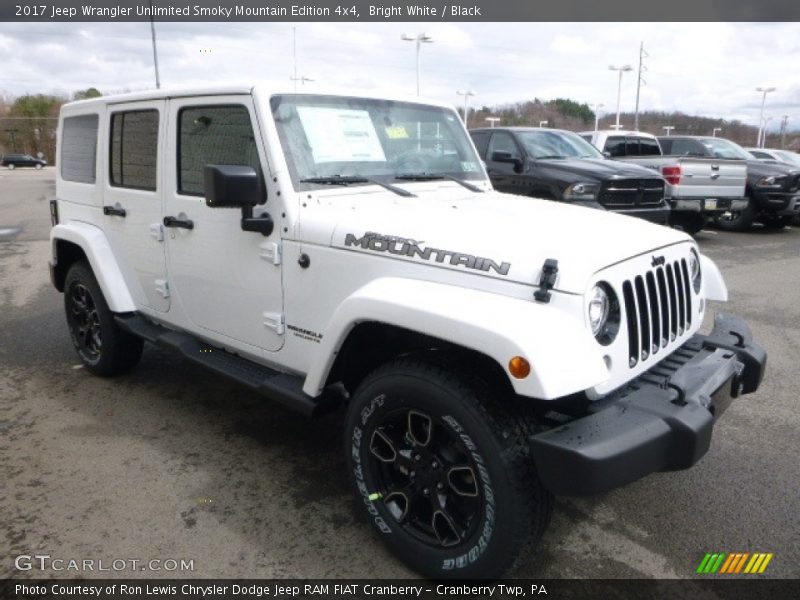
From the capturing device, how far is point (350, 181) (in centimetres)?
318

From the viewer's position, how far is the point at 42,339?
5.83 metres

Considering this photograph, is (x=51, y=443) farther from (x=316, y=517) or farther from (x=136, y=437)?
(x=316, y=517)

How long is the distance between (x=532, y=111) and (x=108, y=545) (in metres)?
40.1

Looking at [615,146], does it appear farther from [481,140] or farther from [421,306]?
[421,306]

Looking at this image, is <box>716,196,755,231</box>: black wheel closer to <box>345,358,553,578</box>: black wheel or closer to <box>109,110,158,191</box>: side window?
<box>109,110,158,191</box>: side window

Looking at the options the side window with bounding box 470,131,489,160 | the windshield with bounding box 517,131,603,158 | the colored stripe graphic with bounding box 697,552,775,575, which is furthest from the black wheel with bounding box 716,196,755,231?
the colored stripe graphic with bounding box 697,552,775,575

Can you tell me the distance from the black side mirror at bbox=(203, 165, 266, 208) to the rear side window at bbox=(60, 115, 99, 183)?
211 centimetres

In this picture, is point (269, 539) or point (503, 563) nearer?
point (503, 563)

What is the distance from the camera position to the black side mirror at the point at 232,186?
2785 mm

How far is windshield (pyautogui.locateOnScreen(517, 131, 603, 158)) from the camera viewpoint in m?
9.48

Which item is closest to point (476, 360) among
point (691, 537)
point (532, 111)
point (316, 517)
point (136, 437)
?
point (316, 517)

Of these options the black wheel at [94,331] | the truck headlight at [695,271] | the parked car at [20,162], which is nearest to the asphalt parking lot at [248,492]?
the black wheel at [94,331]

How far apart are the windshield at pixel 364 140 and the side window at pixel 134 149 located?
1161 mm

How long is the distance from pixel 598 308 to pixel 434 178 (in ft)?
5.05
